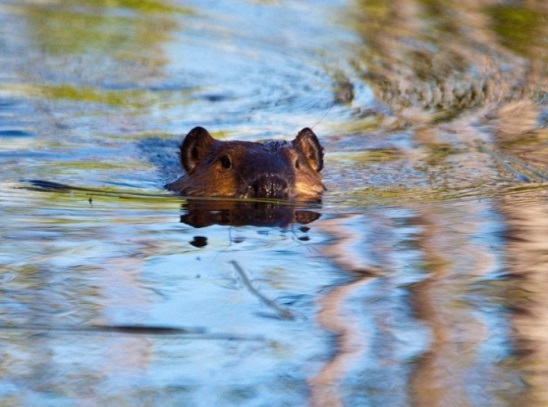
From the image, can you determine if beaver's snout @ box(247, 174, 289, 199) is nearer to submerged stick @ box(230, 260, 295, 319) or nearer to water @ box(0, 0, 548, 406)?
water @ box(0, 0, 548, 406)

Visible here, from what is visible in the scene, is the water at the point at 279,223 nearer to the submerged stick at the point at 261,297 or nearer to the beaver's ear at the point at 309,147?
the submerged stick at the point at 261,297

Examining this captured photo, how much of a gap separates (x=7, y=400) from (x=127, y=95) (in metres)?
6.83

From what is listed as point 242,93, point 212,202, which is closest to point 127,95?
point 242,93

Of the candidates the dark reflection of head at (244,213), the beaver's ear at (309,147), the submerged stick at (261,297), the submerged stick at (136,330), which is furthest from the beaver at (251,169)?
the submerged stick at (136,330)

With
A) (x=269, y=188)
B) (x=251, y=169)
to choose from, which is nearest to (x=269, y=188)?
(x=269, y=188)

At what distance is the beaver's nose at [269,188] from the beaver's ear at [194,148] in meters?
0.95

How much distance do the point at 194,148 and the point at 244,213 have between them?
58.3 inches

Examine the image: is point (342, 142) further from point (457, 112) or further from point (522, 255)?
point (522, 255)

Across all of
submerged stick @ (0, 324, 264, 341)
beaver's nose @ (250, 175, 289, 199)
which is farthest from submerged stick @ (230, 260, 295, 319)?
beaver's nose @ (250, 175, 289, 199)

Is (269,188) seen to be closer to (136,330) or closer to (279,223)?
(279,223)

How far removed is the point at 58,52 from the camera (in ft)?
36.4

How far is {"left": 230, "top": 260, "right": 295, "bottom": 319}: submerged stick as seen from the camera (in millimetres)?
3678

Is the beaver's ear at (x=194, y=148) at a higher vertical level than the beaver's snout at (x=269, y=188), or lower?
higher

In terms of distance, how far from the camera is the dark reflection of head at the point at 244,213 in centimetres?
526
